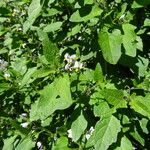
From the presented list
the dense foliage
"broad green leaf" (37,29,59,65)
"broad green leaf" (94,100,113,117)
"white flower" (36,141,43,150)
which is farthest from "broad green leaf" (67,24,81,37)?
"white flower" (36,141,43,150)

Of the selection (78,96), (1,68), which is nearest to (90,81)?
(78,96)

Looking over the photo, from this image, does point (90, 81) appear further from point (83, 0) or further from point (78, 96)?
point (83, 0)

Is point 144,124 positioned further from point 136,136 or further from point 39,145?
point 39,145

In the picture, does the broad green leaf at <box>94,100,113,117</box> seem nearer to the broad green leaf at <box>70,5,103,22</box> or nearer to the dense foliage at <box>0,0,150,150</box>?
the dense foliage at <box>0,0,150,150</box>

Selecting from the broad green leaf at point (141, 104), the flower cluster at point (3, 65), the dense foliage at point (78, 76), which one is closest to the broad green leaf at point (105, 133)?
the dense foliage at point (78, 76)

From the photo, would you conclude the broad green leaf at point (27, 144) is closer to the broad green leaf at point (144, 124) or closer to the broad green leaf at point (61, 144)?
the broad green leaf at point (61, 144)

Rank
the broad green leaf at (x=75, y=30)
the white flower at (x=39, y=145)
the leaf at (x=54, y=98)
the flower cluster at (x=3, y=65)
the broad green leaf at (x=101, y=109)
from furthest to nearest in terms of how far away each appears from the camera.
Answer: the flower cluster at (x=3, y=65) → the white flower at (x=39, y=145) → the broad green leaf at (x=75, y=30) → the broad green leaf at (x=101, y=109) → the leaf at (x=54, y=98)

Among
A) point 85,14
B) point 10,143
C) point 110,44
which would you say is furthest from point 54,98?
point 10,143
